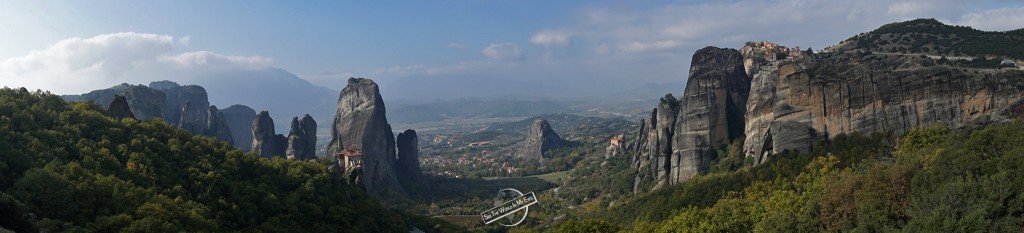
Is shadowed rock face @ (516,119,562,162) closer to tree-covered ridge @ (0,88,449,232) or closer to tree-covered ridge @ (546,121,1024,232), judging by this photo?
tree-covered ridge @ (546,121,1024,232)

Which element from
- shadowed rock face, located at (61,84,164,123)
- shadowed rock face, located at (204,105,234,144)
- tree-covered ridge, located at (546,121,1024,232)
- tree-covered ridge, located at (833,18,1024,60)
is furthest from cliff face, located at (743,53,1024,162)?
shadowed rock face, located at (204,105,234,144)

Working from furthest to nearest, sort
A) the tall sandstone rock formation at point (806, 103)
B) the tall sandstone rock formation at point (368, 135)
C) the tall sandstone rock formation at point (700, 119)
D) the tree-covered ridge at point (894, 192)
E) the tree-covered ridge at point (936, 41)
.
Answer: the tall sandstone rock formation at point (368, 135) < the tree-covered ridge at point (936, 41) < the tall sandstone rock formation at point (700, 119) < the tall sandstone rock formation at point (806, 103) < the tree-covered ridge at point (894, 192)

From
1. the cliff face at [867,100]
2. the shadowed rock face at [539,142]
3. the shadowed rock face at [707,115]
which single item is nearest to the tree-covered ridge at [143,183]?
the cliff face at [867,100]

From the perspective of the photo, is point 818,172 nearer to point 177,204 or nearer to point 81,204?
point 177,204

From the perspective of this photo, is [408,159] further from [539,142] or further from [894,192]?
[894,192]

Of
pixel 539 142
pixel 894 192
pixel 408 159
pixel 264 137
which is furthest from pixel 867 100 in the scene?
pixel 539 142

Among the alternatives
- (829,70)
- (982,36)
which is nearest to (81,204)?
(829,70)

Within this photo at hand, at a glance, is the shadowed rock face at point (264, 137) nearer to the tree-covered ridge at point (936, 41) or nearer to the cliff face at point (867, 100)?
the cliff face at point (867, 100)
